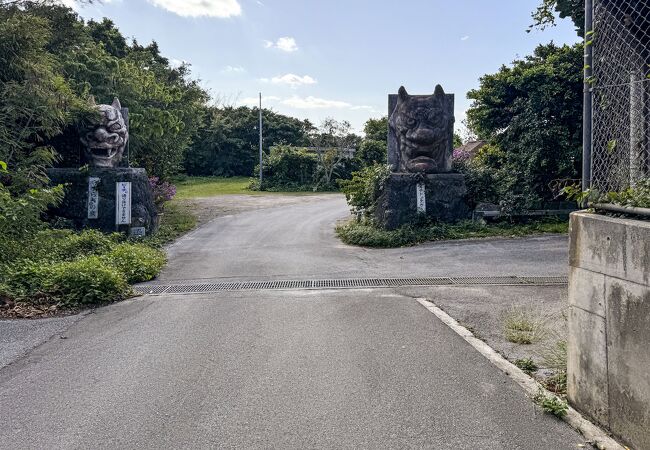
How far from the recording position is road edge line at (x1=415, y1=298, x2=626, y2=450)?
10.0ft

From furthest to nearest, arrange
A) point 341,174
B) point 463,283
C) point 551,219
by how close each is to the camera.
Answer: point 341,174
point 551,219
point 463,283

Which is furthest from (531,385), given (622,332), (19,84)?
(19,84)

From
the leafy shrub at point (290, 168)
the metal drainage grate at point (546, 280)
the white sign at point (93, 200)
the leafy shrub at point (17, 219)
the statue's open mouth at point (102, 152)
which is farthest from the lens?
the leafy shrub at point (290, 168)

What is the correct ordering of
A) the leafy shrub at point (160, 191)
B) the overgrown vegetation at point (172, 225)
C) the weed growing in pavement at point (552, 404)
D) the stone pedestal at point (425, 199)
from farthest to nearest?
the leafy shrub at point (160, 191)
the stone pedestal at point (425, 199)
the overgrown vegetation at point (172, 225)
the weed growing in pavement at point (552, 404)

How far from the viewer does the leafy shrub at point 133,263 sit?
8.93m

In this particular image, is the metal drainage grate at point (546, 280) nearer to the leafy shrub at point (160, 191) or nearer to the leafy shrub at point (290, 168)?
the leafy shrub at point (160, 191)

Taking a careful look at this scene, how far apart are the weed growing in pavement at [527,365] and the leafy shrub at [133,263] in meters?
6.46

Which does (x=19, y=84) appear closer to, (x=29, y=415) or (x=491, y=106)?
(x=29, y=415)

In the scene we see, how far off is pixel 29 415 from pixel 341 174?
32.1 m

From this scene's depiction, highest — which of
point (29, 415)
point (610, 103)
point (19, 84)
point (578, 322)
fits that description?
point (19, 84)

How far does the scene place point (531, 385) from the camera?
389cm

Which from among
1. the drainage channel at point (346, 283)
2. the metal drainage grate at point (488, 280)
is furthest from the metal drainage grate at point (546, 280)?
the metal drainage grate at point (488, 280)

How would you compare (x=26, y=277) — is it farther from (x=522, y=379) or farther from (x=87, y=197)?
(x=522, y=379)

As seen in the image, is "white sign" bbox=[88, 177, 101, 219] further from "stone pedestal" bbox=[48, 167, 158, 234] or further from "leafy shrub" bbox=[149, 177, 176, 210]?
"leafy shrub" bbox=[149, 177, 176, 210]
